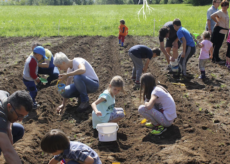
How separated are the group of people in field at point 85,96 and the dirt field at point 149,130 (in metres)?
0.27

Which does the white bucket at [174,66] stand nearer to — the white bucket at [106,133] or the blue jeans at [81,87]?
the blue jeans at [81,87]

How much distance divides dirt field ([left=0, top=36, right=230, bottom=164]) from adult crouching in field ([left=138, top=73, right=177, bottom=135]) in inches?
9.0

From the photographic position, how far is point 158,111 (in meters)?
4.20

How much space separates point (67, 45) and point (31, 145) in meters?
8.74

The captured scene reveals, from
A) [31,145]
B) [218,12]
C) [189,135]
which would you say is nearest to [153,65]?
[218,12]

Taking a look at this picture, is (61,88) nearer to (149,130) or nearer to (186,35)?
(149,130)

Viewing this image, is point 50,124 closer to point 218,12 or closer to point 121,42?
point 218,12

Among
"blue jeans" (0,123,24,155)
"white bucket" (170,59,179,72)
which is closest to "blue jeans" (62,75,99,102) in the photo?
"blue jeans" (0,123,24,155)

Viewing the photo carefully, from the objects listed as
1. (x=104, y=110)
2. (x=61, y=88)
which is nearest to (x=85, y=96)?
(x=61, y=88)

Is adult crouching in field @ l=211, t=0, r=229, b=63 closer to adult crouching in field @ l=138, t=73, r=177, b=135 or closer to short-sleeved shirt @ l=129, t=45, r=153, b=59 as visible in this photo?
short-sleeved shirt @ l=129, t=45, r=153, b=59

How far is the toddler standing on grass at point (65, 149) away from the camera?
2504 millimetres

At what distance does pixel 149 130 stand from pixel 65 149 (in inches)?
85.4

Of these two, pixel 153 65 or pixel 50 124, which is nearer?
pixel 50 124

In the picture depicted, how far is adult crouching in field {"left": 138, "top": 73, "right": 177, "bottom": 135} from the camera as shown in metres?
4.05
